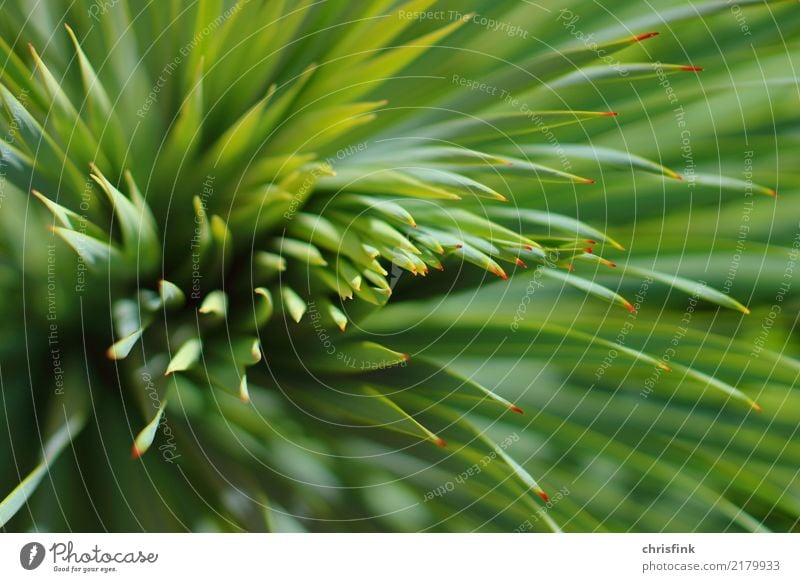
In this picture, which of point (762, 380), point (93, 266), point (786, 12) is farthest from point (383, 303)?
point (786, 12)

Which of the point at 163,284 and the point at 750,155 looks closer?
the point at 163,284

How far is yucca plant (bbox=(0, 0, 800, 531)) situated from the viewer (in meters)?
0.71

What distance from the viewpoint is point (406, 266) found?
0.68m

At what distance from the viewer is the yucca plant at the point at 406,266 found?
71 cm

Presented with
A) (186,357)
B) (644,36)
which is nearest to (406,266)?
(186,357)

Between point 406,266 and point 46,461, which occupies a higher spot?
point 406,266

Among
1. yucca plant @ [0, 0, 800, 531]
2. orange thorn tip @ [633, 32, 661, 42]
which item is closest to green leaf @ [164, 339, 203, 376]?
yucca plant @ [0, 0, 800, 531]

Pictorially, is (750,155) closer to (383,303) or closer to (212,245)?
(383,303)

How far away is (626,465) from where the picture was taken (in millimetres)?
755
